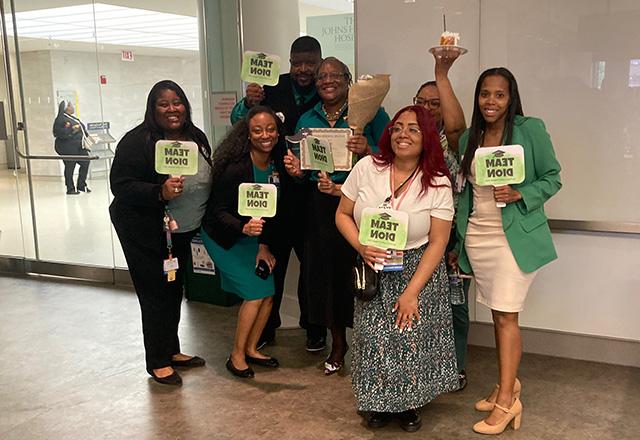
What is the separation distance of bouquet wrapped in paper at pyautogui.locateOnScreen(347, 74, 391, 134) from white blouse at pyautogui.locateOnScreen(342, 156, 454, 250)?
0.40m

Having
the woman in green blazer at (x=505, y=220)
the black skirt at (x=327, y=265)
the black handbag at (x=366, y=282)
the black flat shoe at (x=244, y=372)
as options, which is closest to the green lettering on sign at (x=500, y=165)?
the woman in green blazer at (x=505, y=220)

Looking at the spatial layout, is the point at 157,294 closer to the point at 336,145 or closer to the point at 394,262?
the point at 336,145

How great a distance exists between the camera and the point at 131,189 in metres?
2.90

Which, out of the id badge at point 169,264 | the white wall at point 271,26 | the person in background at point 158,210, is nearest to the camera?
the person in background at point 158,210

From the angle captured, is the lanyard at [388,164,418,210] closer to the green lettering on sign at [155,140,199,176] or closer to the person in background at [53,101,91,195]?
the green lettering on sign at [155,140,199,176]

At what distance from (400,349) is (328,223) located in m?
0.82

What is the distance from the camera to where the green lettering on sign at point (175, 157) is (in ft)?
9.07

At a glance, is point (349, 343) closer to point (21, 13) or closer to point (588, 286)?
point (588, 286)

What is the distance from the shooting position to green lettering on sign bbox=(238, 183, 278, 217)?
2.82 m

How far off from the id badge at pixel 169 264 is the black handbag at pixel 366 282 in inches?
41.3

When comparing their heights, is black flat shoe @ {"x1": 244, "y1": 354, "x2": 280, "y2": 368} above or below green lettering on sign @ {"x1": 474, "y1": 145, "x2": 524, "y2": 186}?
below

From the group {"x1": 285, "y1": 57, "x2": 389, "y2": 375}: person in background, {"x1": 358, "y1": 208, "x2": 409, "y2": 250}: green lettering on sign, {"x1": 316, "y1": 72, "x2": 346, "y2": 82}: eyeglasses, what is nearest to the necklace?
{"x1": 285, "y1": 57, "x2": 389, "y2": 375}: person in background

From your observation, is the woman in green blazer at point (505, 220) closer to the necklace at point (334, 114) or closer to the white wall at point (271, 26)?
the necklace at point (334, 114)

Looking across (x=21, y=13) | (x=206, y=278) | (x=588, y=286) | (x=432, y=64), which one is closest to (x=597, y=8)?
(x=432, y=64)
